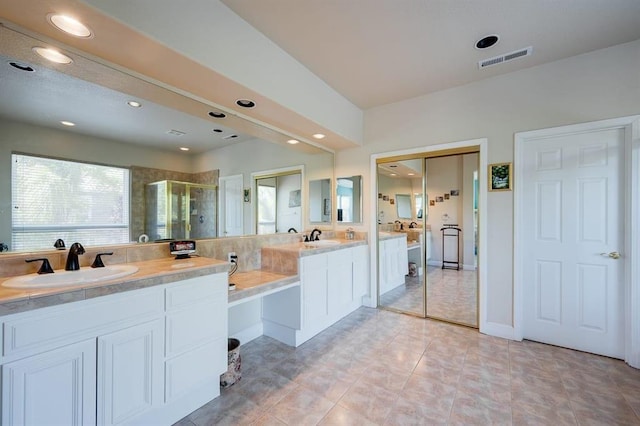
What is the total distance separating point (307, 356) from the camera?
8.07ft

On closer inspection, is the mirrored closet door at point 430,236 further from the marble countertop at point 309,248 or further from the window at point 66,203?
the window at point 66,203

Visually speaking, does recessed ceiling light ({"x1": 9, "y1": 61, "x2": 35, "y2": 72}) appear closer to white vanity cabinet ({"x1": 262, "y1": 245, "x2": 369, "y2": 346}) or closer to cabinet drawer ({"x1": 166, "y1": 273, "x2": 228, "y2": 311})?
cabinet drawer ({"x1": 166, "y1": 273, "x2": 228, "y2": 311})

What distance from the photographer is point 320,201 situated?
12.6 feet

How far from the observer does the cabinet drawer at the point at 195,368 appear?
5.23 ft

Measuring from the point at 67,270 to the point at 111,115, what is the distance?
108 centimetres

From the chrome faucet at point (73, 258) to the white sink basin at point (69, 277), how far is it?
31 mm

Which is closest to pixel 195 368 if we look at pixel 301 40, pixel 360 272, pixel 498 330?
pixel 360 272

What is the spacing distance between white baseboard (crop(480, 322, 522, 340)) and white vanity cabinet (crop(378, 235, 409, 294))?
116cm

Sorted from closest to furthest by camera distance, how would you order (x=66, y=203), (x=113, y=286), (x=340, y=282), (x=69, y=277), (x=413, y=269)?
(x=113, y=286)
(x=69, y=277)
(x=66, y=203)
(x=340, y=282)
(x=413, y=269)

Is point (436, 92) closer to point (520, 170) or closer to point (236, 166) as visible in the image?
point (520, 170)

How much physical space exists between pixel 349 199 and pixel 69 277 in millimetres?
3102

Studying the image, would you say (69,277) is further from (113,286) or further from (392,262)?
(392,262)

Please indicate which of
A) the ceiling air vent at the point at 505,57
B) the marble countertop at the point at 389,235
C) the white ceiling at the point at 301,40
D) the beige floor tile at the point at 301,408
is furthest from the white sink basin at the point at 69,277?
the ceiling air vent at the point at 505,57

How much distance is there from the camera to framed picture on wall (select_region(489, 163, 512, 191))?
281 centimetres
